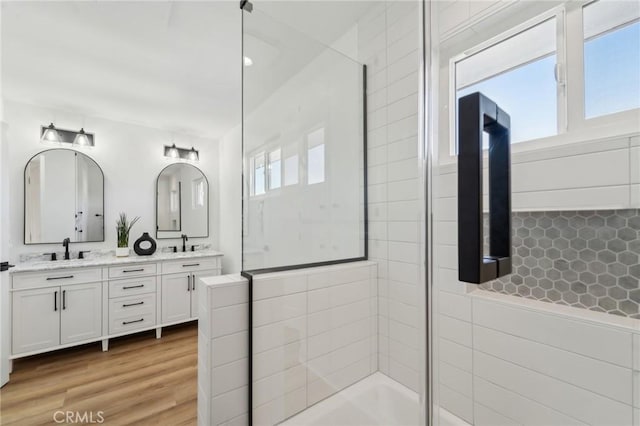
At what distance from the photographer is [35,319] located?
2074 millimetres

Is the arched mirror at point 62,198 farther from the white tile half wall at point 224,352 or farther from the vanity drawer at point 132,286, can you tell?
the white tile half wall at point 224,352

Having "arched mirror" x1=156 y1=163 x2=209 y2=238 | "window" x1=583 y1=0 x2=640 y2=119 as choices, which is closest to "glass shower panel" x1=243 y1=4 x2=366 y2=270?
"window" x1=583 y1=0 x2=640 y2=119

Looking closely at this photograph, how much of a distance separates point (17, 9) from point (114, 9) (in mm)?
518

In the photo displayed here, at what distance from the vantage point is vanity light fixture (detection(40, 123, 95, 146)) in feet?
A: 8.32

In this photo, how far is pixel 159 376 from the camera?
1917 mm

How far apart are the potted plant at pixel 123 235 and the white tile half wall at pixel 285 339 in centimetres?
225

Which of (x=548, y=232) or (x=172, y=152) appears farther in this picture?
(x=172, y=152)

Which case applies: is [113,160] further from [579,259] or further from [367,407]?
[579,259]

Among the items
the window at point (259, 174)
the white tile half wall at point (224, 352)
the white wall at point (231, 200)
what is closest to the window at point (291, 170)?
the window at point (259, 174)

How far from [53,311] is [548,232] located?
340 cm

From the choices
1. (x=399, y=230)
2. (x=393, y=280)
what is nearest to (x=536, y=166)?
(x=399, y=230)

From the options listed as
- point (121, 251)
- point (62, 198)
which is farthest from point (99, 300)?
point (62, 198)

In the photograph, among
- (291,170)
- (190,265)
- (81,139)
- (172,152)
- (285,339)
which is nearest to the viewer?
(285,339)

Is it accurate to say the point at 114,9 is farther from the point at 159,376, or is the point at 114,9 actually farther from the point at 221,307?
the point at 159,376
